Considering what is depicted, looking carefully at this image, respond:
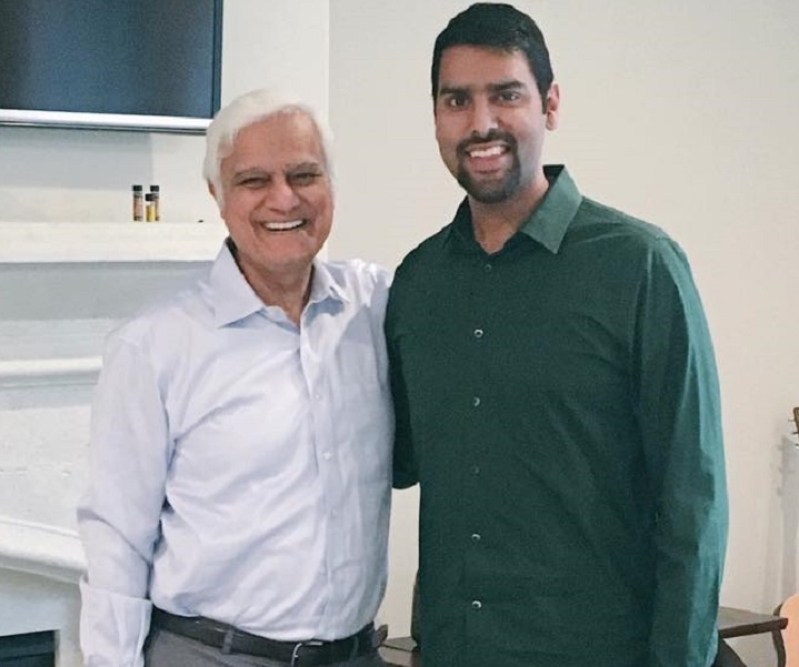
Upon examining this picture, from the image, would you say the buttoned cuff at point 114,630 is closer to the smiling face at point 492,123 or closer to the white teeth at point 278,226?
the white teeth at point 278,226

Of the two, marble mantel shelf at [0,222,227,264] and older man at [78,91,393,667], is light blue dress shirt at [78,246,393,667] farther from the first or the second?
marble mantel shelf at [0,222,227,264]

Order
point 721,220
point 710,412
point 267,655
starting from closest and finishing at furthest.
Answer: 1. point 710,412
2. point 267,655
3. point 721,220

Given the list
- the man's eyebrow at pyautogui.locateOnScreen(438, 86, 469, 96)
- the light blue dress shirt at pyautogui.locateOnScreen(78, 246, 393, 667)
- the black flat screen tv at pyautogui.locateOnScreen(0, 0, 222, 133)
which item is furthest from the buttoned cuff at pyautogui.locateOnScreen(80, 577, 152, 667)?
the black flat screen tv at pyautogui.locateOnScreen(0, 0, 222, 133)

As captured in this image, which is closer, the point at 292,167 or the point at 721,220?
the point at 292,167

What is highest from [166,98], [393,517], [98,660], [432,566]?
[166,98]

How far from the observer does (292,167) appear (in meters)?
1.69

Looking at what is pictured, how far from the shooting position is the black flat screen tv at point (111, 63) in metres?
2.17

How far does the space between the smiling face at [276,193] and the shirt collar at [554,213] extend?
0.23 m

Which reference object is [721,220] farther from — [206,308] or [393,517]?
[206,308]

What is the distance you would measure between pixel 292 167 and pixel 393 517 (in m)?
1.45

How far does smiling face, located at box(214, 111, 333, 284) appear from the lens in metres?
1.68

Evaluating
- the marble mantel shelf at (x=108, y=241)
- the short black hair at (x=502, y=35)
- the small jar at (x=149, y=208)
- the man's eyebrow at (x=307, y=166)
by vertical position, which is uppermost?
the short black hair at (x=502, y=35)

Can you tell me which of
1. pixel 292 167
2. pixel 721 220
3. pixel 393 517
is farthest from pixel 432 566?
pixel 721 220

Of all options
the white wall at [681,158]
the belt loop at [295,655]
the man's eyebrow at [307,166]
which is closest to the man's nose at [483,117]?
the man's eyebrow at [307,166]
